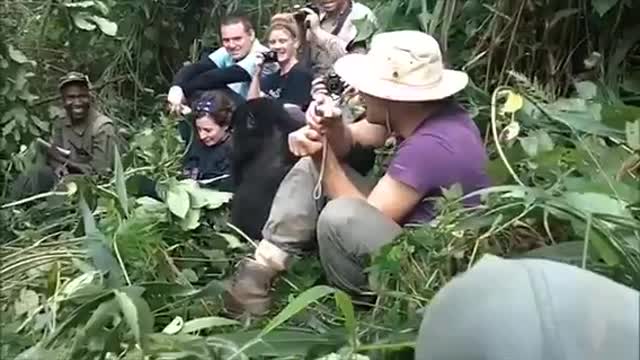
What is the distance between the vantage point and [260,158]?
316 centimetres

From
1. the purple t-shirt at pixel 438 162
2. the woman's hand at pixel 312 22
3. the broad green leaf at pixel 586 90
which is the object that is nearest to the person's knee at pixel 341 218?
the purple t-shirt at pixel 438 162

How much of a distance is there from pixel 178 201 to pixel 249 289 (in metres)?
0.43

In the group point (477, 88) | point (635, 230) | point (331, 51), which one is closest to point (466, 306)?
point (635, 230)

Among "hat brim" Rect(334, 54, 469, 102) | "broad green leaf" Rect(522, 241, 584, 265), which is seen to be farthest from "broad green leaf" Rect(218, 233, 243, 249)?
"broad green leaf" Rect(522, 241, 584, 265)

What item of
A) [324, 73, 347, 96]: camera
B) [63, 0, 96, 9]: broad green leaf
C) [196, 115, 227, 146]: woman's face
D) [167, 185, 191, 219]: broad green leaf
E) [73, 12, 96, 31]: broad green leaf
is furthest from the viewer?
[73, 12, 96, 31]: broad green leaf

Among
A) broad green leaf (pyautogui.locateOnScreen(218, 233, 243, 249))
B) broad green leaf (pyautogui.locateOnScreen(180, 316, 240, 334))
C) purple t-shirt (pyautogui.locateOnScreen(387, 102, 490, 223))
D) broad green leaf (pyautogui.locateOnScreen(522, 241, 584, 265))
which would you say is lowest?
broad green leaf (pyautogui.locateOnScreen(218, 233, 243, 249))

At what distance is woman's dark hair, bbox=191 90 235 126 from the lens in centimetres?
402

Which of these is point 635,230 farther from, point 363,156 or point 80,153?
point 80,153

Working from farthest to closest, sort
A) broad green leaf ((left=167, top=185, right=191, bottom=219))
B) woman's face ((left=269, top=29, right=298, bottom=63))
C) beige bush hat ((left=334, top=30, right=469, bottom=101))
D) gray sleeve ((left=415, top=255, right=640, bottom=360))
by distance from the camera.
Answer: woman's face ((left=269, top=29, right=298, bottom=63)), broad green leaf ((left=167, top=185, right=191, bottom=219)), beige bush hat ((left=334, top=30, right=469, bottom=101)), gray sleeve ((left=415, top=255, right=640, bottom=360))

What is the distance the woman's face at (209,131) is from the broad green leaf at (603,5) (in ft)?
3.95

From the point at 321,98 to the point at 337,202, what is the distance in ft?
0.86

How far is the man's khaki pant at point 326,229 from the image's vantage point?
2.60 meters

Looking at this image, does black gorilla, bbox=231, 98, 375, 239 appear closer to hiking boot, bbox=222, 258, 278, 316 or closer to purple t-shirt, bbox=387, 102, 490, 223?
hiking boot, bbox=222, 258, 278, 316

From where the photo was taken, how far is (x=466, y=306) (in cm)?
153
